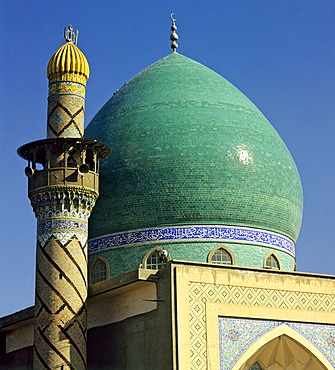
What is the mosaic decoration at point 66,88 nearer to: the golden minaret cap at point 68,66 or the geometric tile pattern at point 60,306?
the golden minaret cap at point 68,66

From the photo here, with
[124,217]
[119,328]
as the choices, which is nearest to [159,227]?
[124,217]

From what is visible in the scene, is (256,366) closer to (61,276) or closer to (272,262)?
(272,262)

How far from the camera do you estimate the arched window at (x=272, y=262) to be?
1346 centimetres

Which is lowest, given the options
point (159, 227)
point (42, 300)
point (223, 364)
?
point (223, 364)

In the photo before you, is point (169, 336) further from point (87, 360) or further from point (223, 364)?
point (87, 360)

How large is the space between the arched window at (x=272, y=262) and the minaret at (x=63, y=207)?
2.79 m

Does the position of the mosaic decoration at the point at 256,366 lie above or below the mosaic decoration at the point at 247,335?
below

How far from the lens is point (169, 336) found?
11.0 metres

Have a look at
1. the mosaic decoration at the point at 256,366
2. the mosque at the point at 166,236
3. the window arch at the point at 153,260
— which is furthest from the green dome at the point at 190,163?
the mosaic decoration at the point at 256,366

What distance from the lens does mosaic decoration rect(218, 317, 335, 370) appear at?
11.3 m

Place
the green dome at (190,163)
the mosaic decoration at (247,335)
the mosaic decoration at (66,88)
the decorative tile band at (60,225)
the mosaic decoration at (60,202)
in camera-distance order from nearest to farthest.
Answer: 1. the mosaic decoration at (247,335)
2. the decorative tile band at (60,225)
3. the mosaic decoration at (60,202)
4. the mosaic decoration at (66,88)
5. the green dome at (190,163)

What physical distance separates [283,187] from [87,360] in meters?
4.05

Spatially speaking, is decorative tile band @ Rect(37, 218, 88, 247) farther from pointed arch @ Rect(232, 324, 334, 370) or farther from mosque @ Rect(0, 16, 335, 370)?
pointed arch @ Rect(232, 324, 334, 370)

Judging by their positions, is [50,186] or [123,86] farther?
[123,86]
